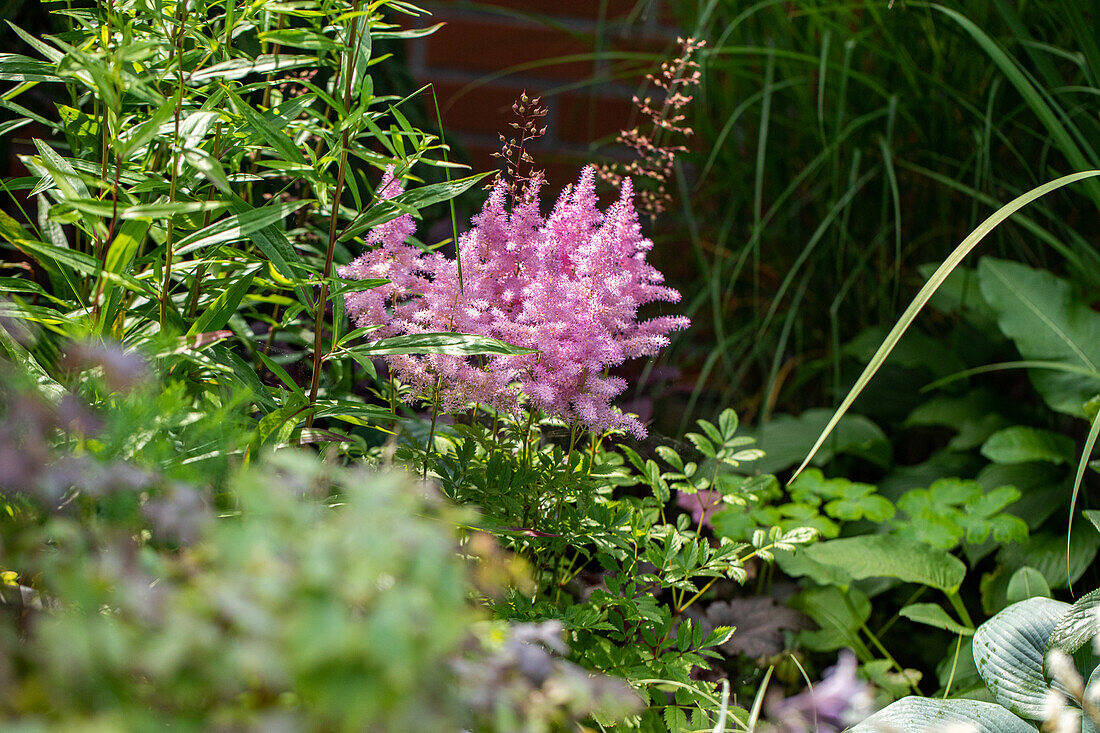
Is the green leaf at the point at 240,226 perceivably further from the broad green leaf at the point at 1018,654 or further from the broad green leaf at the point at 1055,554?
the broad green leaf at the point at 1055,554

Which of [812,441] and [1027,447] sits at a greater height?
[1027,447]

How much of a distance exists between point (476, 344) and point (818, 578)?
687mm

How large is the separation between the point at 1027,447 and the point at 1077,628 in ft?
1.88

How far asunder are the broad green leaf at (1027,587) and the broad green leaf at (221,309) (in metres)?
0.87

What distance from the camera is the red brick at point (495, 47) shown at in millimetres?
1919

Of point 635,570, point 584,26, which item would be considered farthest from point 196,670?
point 584,26

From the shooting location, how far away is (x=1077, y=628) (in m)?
0.70

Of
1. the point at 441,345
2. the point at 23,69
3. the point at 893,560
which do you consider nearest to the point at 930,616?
the point at 893,560

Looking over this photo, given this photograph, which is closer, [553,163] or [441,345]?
[441,345]

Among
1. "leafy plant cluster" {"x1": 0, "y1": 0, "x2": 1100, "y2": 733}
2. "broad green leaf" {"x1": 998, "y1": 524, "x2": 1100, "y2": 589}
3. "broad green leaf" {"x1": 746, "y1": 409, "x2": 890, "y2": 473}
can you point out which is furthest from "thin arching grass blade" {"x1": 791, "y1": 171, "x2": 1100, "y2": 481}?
"broad green leaf" {"x1": 746, "y1": 409, "x2": 890, "y2": 473}

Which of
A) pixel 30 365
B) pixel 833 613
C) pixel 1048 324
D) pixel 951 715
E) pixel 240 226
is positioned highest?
pixel 240 226

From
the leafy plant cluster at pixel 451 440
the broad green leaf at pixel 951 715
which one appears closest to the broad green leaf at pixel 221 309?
the leafy plant cluster at pixel 451 440

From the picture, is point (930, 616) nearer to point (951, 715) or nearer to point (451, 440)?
point (951, 715)

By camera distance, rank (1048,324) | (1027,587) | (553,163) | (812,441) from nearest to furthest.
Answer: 1. (1027,587)
2. (1048,324)
3. (812,441)
4. (553,163)
